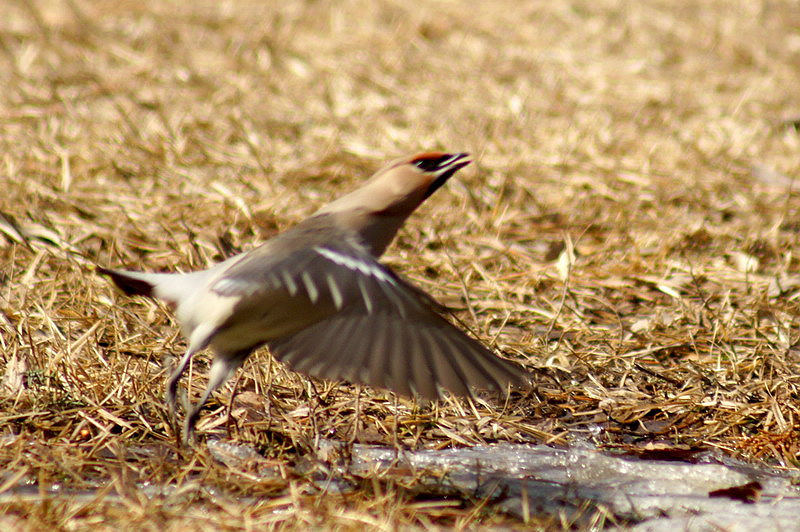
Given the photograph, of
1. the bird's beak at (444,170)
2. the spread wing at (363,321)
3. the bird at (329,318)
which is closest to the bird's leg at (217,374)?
the bird at (329,318)

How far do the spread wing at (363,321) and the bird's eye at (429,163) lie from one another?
0.61 meters

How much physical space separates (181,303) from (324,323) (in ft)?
1.47

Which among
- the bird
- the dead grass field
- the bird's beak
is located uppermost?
→ the bird's beak

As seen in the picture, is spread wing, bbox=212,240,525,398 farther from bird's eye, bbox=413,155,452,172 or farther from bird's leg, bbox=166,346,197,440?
bird's eye, bbox=413,155,452,172

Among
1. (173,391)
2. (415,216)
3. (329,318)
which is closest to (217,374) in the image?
(173,391)

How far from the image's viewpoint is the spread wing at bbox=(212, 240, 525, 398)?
265 cm

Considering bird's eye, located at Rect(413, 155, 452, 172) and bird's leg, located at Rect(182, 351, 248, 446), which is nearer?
bird's leg, located at Rect(182, 351, 248, 446)

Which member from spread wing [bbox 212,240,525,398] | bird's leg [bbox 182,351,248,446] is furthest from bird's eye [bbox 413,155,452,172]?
bird's leg [bbox 182,351,248,446]

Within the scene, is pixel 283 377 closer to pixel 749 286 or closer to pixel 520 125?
pixel 749 286

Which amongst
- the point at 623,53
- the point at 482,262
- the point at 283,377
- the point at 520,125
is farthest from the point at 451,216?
the point at 623,53

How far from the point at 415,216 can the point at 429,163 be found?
1.48m

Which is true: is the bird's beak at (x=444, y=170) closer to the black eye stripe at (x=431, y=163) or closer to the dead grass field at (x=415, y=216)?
the black eye stripe at (x=431, y=163)

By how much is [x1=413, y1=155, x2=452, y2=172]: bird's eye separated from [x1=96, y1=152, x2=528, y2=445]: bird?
0.30m

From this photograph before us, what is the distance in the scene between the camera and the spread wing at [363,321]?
265cm
